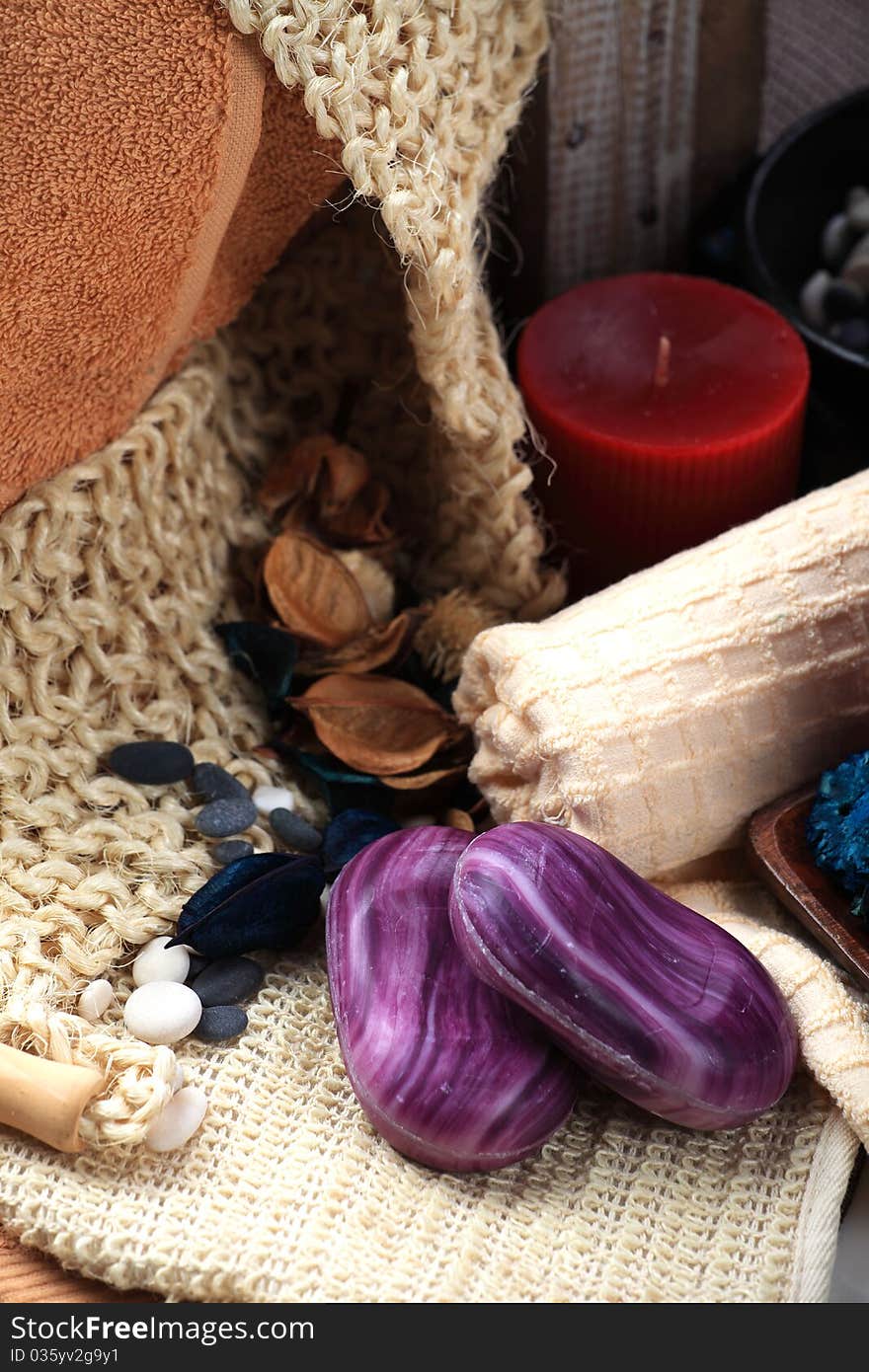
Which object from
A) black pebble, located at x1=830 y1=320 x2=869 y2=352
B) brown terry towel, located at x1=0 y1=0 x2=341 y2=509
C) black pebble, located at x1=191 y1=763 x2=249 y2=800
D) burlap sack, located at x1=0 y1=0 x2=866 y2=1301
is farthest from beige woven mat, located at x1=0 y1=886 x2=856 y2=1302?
black pebble, located at x1=830 y1=320 x2=869 y2=352

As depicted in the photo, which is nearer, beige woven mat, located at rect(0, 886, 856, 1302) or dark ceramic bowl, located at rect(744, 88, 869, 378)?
beige woven mat, located at rect(0, 886, 856, 1302)

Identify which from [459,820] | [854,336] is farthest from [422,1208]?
[854,336]

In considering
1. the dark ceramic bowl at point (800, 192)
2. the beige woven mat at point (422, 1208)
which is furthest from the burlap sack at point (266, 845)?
the dark ceramic bowl at point (800, 192)

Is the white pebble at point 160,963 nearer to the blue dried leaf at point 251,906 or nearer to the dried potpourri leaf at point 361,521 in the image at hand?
the blue dried leaf at point 251,906

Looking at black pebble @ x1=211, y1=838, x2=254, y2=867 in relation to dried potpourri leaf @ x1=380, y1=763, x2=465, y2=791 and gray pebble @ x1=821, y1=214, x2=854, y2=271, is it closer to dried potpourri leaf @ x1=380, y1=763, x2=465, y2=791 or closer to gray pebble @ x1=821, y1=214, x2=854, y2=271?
dried potpourri leaf @ x1=380, y1=763, x2=465, y2=791

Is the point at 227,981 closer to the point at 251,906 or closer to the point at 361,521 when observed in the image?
the point at 251,906

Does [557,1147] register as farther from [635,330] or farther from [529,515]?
[635,330]
